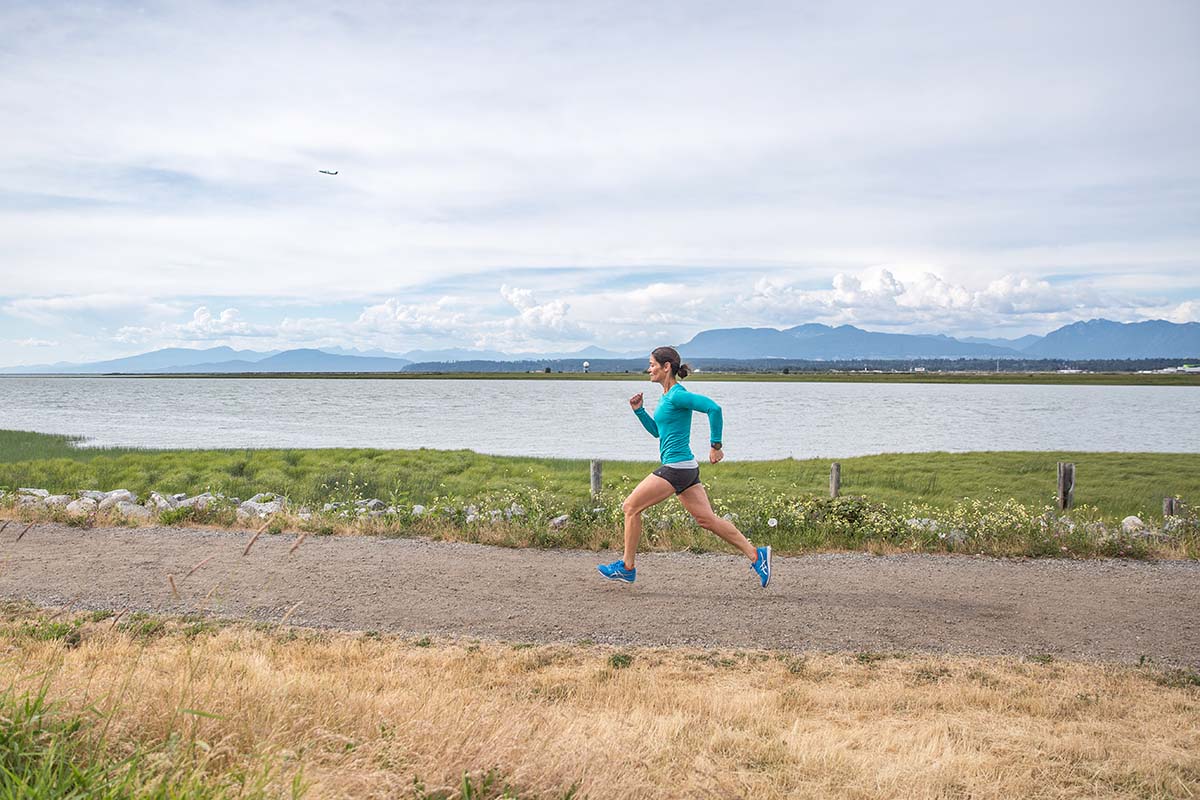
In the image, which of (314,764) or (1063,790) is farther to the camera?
(1063,790)

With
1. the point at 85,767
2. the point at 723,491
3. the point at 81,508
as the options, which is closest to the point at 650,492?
the point at 85,767

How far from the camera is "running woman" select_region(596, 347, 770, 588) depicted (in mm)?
8680

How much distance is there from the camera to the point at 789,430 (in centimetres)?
5591

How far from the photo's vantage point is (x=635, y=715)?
5152mm

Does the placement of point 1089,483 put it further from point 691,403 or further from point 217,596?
point 217,596

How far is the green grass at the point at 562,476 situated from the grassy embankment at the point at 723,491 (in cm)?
8

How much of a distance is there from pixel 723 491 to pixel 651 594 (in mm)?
14068

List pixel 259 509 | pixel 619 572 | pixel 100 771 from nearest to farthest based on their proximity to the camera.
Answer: pixel 100 771 < pixel 619 572 < pixel 259 509

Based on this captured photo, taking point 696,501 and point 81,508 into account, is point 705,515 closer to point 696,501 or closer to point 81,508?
point 696,501

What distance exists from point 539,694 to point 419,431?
154ft

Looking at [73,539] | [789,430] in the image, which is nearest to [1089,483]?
[73,539]

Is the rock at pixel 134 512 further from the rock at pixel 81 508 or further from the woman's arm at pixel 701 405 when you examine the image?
the woman's arm at pixel 701 405

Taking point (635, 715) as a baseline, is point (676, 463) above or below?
above

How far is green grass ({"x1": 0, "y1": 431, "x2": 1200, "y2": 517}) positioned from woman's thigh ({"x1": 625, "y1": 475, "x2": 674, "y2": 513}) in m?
11.0
